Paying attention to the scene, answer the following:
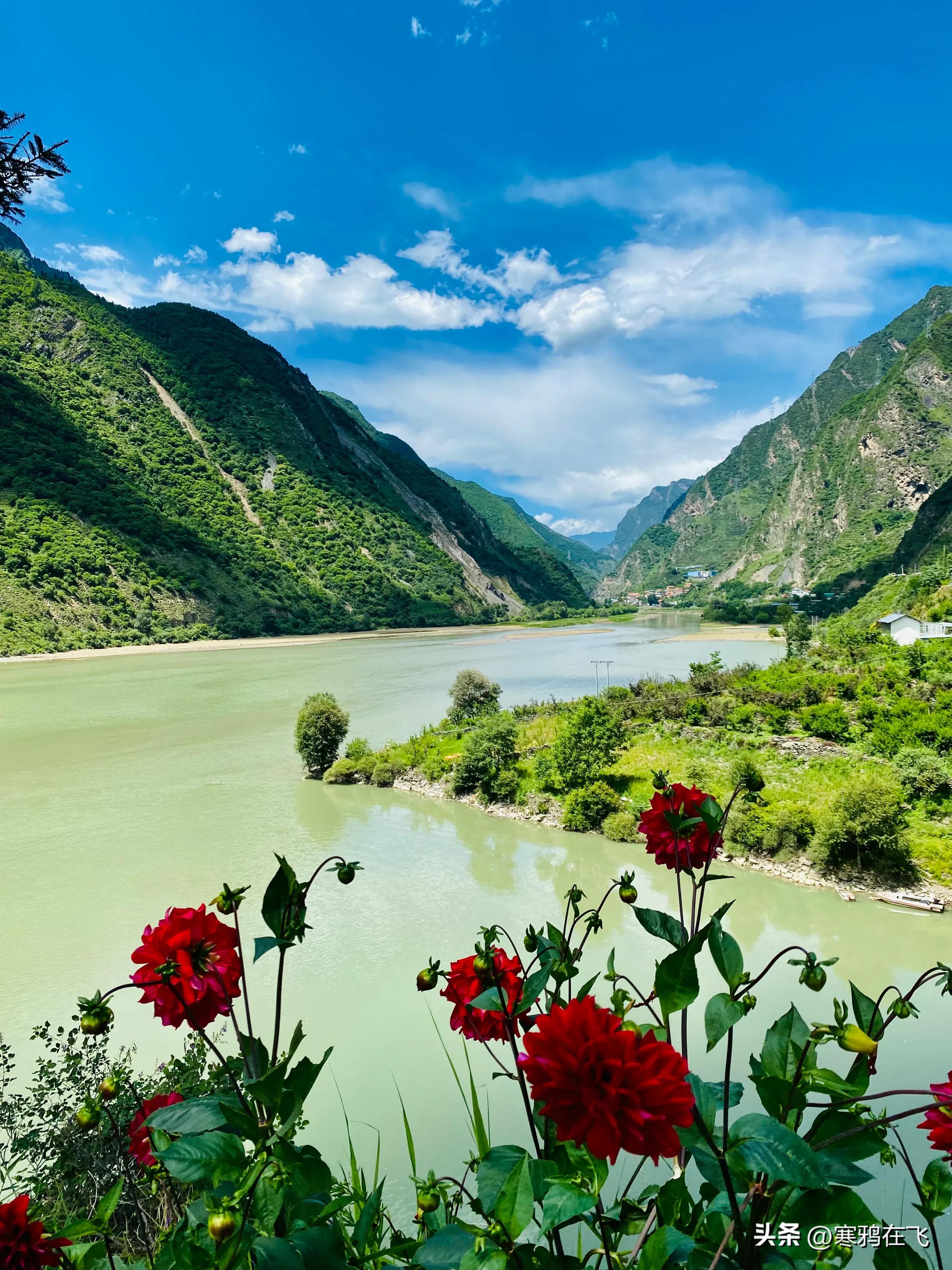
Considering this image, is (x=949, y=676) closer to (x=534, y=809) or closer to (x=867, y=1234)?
(x=534, y=809)

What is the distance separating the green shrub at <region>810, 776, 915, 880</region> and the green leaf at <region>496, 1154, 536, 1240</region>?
12.1m

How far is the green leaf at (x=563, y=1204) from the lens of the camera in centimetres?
97

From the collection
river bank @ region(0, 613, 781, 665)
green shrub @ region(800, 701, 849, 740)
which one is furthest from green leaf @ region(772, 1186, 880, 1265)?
river bank @ region(0, 613, 781, 665)

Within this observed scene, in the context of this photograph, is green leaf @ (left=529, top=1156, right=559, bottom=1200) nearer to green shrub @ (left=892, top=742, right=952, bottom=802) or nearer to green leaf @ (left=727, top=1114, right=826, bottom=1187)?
green leaf @ (left=727, top=1114, right=826, bottom=1187)

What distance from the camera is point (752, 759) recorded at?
1608cm

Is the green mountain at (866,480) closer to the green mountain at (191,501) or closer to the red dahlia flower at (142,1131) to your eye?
the green mountain at (191,501)

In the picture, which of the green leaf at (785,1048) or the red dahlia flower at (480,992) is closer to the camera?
the green leaf at (785,1048)

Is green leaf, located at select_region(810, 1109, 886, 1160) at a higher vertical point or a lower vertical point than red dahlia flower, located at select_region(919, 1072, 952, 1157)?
higher

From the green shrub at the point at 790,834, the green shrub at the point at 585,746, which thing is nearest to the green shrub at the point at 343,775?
the green shrub at the point at 585,746

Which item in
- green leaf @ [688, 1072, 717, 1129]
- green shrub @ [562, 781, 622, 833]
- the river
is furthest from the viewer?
green shrub @ [562, 781, 622, 833]

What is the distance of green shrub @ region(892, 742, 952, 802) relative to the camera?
542 inches

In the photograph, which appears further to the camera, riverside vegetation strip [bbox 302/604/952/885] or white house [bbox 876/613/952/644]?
white house [bbox 876/613/952/644]

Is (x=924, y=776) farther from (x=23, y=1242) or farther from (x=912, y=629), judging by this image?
(x=912, y=629)

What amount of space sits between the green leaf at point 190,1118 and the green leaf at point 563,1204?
56cm
